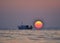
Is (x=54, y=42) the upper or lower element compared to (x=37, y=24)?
lower

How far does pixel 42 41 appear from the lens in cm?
93

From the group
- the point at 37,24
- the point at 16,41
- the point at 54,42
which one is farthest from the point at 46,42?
the point at 37,24

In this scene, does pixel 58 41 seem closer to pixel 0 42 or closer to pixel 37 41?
pixel 37 41

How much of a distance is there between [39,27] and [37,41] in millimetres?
469

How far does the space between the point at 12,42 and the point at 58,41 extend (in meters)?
0.27

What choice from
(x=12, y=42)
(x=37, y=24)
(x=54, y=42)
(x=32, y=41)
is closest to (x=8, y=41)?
(x=12, y=42)

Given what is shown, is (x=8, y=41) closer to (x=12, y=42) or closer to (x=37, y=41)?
(x=12, y=42)

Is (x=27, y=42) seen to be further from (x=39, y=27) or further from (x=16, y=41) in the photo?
(x=39, y=27)

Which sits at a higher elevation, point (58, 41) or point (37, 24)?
point (37, 24)

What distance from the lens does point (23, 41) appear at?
3.03 feet

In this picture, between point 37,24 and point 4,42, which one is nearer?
point 4,42

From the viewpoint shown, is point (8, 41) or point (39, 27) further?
point (39, 27)

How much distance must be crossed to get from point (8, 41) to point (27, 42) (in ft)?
0.37

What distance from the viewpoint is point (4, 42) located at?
88 cm
